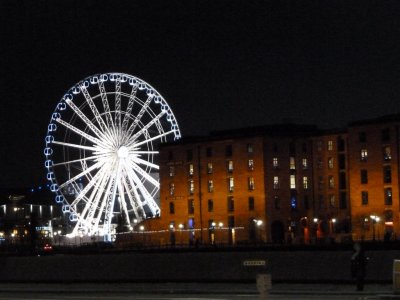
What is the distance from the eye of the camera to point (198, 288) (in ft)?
136

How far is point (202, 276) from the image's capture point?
45.7 meters

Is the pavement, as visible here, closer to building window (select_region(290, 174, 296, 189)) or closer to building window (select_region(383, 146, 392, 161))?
building window (select_region(383, 146, 392, 161))

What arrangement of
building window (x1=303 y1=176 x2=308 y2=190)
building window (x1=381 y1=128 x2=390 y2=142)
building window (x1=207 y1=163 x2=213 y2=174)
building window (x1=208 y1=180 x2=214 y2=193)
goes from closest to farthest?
building window (x1=381 y1=128 x2=390 y2=142) < building window (x1=208 y1=180 x2=214 y2=193) < building window (x1=207 y1=163 x2=213 y2=174) < building window (x1=303 y1=176 x2=308 y2=190)

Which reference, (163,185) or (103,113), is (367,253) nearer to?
(103,113)

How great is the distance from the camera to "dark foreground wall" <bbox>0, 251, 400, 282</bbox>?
4088 centimetres

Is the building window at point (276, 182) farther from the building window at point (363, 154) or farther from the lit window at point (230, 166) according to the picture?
the building window at point (363, 154)

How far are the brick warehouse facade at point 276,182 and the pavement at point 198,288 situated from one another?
228ft

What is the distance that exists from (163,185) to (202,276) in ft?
289

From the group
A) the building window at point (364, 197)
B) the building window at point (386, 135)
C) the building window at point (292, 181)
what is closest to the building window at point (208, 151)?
the building window at point (292, 181)

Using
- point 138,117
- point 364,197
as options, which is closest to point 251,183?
point 364,197

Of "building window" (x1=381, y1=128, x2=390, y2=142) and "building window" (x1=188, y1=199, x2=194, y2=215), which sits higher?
"building window" (x1=381, y1=128, x2=390, y2=142)

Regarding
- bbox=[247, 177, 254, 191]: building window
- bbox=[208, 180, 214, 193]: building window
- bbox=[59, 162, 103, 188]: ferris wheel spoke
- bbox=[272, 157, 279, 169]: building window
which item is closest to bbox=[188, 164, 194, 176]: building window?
bbox=[208, 180, 214, 193]: building window

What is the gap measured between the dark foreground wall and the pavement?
1.04 meters

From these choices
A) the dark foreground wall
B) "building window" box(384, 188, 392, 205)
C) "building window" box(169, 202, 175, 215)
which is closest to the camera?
the dark foreground wall
